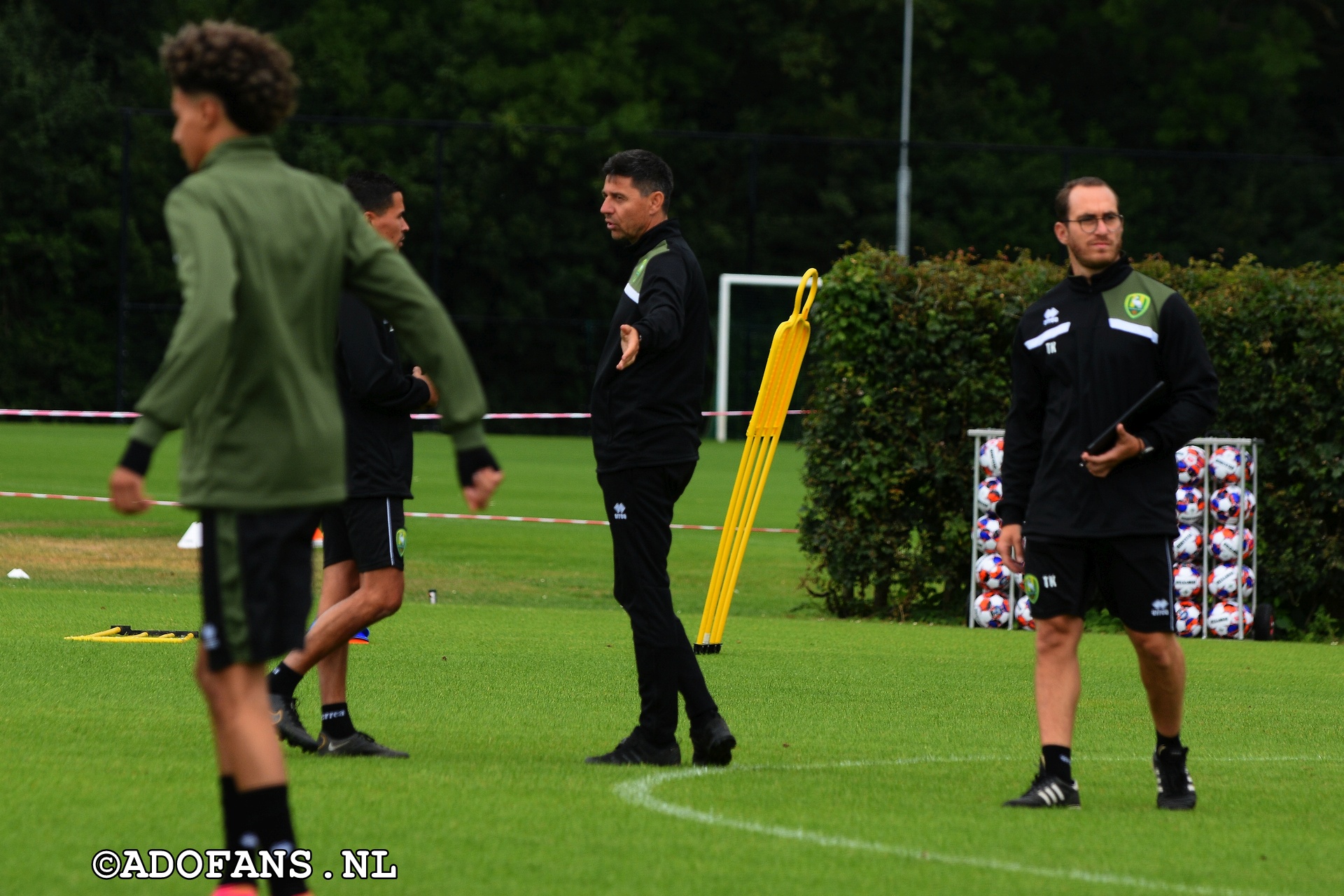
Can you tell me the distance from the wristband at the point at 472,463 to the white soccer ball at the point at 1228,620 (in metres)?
9.01

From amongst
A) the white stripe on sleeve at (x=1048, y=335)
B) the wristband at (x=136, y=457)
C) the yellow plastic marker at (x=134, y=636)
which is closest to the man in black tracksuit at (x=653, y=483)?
the white stripe on sleeve at (x=1048, y=335)

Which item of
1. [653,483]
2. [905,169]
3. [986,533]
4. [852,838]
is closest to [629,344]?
[653,483]

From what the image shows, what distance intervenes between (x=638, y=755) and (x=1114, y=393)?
2.05 m

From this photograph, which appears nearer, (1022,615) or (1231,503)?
(1231,503)

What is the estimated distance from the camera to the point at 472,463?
4.41 meters

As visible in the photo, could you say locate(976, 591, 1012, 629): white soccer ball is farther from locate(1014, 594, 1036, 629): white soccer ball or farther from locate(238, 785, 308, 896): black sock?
locate(238, 785, 308, 896): black sock

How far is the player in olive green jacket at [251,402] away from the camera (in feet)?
13.6

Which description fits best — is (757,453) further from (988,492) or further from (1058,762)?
(1058,762)

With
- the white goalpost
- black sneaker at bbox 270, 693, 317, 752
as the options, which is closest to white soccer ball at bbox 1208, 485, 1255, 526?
black sneaker at bbox 270, 693, 317, 752

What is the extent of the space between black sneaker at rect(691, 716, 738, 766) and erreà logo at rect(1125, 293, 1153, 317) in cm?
198

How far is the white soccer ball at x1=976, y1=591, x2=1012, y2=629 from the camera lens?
1275 centimetres

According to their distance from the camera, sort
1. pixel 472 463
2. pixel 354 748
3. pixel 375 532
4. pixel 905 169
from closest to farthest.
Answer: pixel 472 463 < pixel 354 748 < pixel 375 532 < pixel 905 169

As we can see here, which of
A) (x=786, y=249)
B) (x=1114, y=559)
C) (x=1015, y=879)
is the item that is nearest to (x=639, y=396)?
(x=1114, y=559)

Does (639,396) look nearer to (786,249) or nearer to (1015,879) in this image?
(1015,879)
